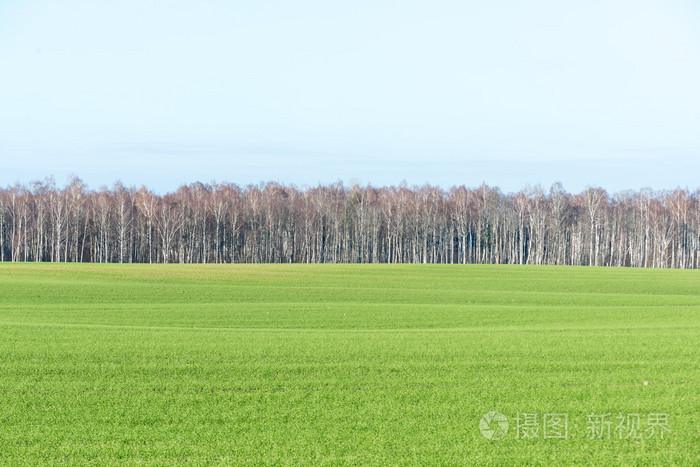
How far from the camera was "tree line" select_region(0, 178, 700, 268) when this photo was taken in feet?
300

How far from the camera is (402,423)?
29.2ft

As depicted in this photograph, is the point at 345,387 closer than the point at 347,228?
Yes

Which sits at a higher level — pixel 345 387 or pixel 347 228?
pixel 347 228

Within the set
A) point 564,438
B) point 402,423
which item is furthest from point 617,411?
point 402,423

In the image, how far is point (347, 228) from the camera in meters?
98.1

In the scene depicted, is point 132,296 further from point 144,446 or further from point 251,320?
point 144,446

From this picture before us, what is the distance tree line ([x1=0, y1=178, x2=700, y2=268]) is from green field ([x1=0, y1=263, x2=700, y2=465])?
7026cm

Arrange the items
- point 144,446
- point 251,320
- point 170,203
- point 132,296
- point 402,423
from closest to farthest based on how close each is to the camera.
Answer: point 144,446
point 402,423
point 251,320
point 132,296
point 170,203

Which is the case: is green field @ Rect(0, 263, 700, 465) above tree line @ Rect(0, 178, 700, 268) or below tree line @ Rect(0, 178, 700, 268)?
below

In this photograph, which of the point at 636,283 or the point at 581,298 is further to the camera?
the point at 636,283

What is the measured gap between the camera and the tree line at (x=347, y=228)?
300ft

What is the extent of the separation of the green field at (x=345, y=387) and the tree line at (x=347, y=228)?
231 feet

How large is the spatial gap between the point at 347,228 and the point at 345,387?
87.1 metres

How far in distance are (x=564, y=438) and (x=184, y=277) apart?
40004mm
